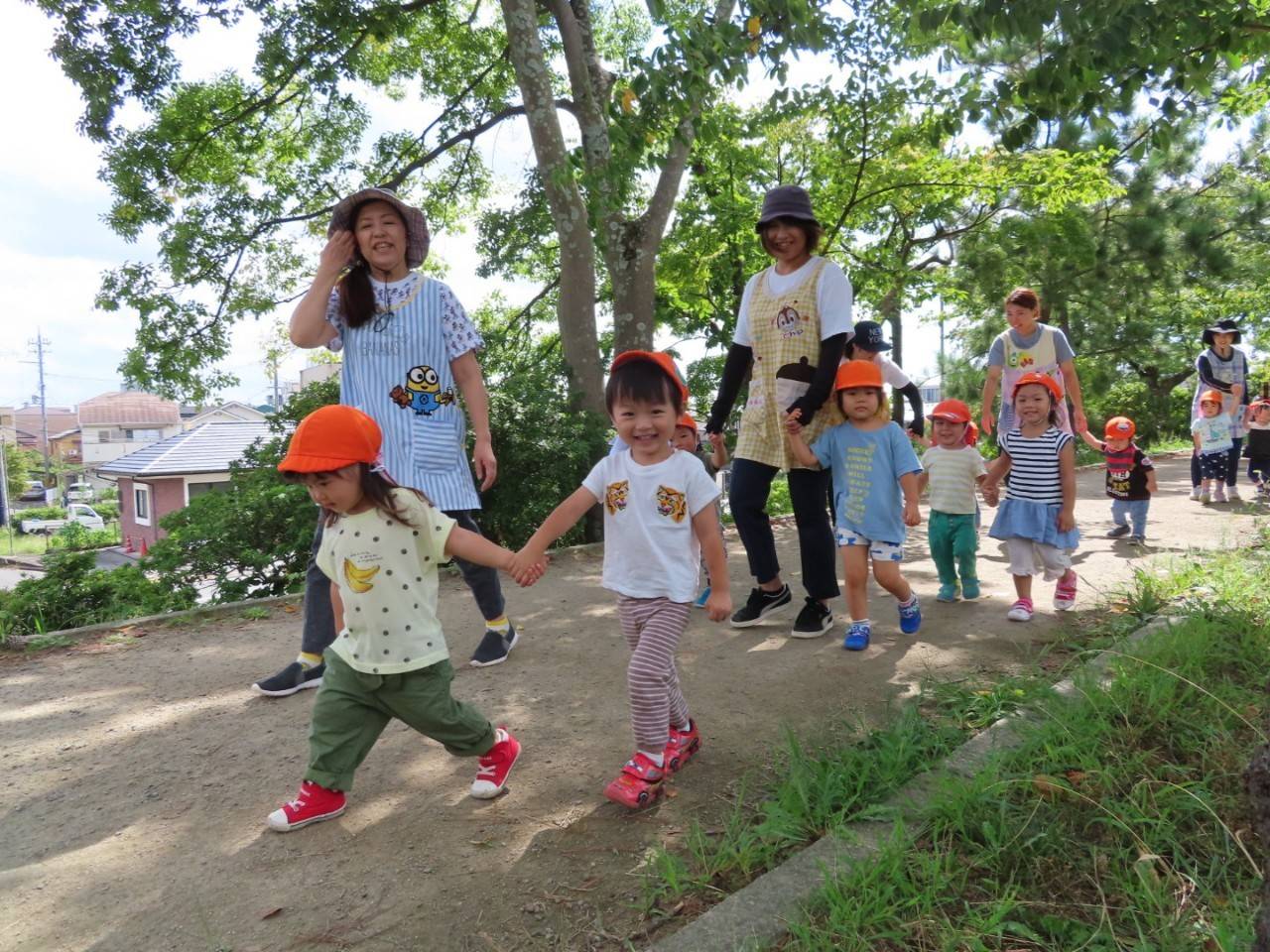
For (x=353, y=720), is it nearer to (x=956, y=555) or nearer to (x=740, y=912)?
(x=740, y=912)

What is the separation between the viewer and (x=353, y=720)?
2.56 metres

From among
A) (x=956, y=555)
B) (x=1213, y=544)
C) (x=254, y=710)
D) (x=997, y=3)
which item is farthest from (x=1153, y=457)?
(x=254, y=710)

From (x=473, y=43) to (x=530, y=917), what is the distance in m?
12.5

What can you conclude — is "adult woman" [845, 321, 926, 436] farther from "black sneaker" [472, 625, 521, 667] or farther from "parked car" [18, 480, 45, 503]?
"parked car" [18, 480, 45, 503]

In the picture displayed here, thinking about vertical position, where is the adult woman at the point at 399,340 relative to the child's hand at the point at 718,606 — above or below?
above

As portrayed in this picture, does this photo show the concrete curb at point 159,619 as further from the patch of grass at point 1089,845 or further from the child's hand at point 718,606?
the patch of grass at point 1089,845

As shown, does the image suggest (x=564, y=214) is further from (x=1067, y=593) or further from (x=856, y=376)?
(x=1067, y=593)

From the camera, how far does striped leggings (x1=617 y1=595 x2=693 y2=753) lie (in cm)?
262

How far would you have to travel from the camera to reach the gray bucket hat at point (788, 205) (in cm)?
376

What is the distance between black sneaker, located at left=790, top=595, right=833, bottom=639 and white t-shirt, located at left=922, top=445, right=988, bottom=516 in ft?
3.92

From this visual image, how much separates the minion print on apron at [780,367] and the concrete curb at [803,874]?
5.87ft

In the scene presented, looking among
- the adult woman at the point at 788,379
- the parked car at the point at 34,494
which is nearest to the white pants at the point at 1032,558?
the adult woman at the point at 788,379

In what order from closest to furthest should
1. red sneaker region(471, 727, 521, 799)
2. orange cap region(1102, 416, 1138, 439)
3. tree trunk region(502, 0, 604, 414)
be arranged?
red sneaker region(471, 727, 521, 799) < orange cap region(1102, 416, 1138, 439) < tree trunk region(502, 0, 604, 414)

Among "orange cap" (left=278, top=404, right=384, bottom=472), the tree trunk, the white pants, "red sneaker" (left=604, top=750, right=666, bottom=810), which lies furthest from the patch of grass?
the tree trunk
